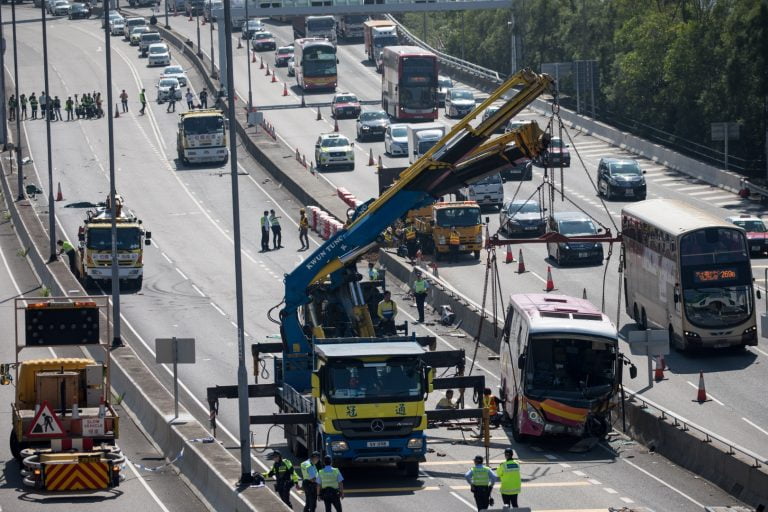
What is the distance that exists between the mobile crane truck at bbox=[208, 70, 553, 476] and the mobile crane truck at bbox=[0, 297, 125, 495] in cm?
290

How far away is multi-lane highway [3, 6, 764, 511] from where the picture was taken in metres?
34.4

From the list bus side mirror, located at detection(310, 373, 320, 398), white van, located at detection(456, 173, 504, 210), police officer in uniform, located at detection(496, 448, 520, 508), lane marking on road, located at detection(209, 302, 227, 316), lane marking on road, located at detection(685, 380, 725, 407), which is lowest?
lane marking on road, located at detection(685, 380, 725, 407)

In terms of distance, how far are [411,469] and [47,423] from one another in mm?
7461

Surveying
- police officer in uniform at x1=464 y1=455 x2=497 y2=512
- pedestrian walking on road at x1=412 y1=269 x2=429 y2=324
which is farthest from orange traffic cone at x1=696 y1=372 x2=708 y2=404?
police officer in uniform at x1=464 y1=455 x2=497 y2=512

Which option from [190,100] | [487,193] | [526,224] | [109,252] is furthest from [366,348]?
[190,100]

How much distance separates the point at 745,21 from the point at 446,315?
32.4 meters

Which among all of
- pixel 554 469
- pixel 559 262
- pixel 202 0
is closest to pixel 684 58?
pixel 559 262

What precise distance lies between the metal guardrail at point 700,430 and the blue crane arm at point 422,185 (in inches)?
259

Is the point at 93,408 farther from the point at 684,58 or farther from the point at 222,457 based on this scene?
the point at 684,58

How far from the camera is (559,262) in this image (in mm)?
61719

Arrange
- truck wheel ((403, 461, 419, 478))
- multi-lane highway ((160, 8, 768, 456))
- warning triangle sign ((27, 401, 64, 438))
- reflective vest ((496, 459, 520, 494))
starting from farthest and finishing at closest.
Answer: multi-lane highway ((160, 8, 768, 456)) < warning triangle sign ((27, 401, 64, 438)) < truck wheel ((403, 461, 419, 478)) < reflective vest ((496, 459, 520, 494))

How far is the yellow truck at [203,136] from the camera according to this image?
82.9 m

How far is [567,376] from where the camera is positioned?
38.6m

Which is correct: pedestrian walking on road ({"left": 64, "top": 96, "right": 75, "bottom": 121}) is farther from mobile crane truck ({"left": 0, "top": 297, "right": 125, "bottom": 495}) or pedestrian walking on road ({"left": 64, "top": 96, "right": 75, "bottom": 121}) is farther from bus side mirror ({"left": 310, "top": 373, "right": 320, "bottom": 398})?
bus side mirror ({"left": 310, "top": 373, "right": 320, "bottom": 398})
